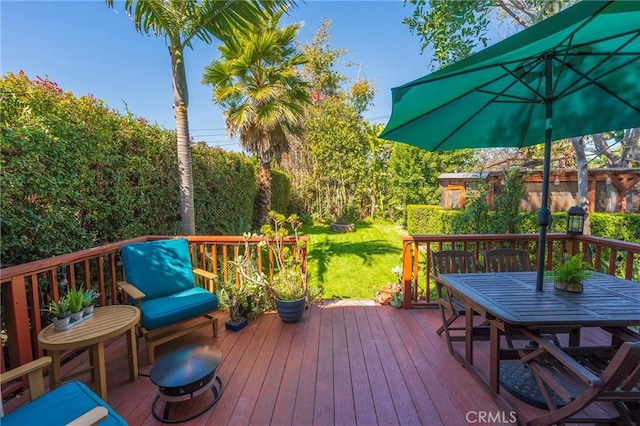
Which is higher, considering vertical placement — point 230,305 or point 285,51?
point 285,51

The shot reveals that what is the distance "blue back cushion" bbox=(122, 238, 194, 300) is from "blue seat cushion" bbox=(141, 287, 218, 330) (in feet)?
0.34

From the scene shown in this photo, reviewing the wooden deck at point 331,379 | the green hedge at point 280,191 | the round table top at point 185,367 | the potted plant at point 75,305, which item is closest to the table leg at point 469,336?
the wooden deck at point 331,379

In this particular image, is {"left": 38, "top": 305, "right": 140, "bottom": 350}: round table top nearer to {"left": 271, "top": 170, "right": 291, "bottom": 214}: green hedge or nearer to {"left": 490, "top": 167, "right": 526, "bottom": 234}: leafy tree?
{"left": 490, "top": 167, "right": 526, "bottom": 234}: leafy tree

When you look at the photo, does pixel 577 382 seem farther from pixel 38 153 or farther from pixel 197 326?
pixel 38 153

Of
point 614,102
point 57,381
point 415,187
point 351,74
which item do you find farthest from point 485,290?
point 351,74

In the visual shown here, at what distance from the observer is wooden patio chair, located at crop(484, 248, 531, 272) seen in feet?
10.5

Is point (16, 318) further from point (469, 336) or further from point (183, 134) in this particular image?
point (469, 336)

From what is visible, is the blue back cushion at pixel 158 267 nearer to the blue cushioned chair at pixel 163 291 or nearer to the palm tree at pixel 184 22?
the blue cushioned chair at pixel 163 291

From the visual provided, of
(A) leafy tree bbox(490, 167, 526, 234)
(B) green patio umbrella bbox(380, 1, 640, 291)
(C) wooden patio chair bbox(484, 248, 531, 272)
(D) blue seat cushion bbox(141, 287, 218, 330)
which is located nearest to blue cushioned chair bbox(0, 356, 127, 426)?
(D) blue seat cushion bbox(141, 287, 218, 330)

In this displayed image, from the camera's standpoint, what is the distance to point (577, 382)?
1.61 m

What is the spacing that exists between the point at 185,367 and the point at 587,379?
89.2 inches

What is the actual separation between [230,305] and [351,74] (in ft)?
Answer: 45.0

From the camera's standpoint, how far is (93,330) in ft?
6.69

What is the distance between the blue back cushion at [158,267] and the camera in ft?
9.44
